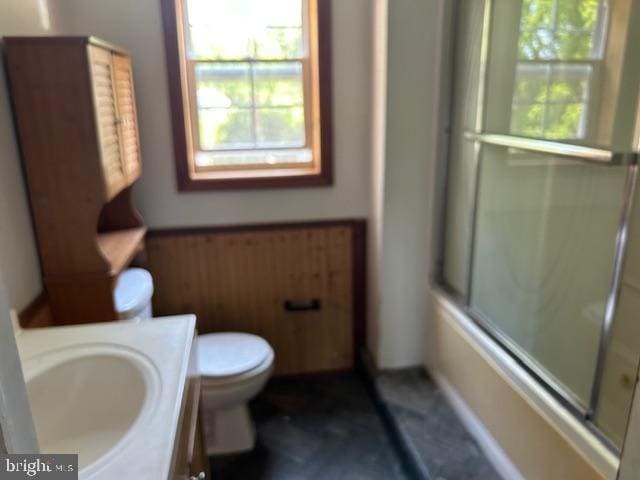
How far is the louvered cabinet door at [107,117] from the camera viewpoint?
5.20ft

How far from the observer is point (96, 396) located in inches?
49.7

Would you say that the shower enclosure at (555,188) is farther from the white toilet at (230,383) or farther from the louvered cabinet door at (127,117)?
the louvered cabinet door at (127,117)

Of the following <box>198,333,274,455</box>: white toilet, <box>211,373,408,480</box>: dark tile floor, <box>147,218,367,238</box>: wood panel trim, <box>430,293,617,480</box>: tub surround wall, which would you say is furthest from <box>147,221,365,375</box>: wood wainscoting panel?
<box>430,293,617,480</box>: tub surround wall

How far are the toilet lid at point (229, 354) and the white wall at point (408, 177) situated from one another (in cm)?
62

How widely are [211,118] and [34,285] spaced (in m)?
1.11

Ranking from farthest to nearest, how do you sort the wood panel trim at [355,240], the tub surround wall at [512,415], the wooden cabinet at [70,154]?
the wood panel trim at [355,240], the wooden cabinet at [70,154], the tub surround wall at [512,415]

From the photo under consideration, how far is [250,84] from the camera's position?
2363 mm

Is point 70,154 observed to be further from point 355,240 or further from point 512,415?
point 512,415

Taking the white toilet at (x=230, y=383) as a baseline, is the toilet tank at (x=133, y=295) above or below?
above

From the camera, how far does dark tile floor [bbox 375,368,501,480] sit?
181cm

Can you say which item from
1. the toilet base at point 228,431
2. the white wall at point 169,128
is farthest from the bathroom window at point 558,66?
the toilet base at point 228,431

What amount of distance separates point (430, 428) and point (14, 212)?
1672 mm

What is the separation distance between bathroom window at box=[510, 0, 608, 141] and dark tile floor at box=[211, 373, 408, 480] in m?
1.38

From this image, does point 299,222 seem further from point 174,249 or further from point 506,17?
point 506,17
